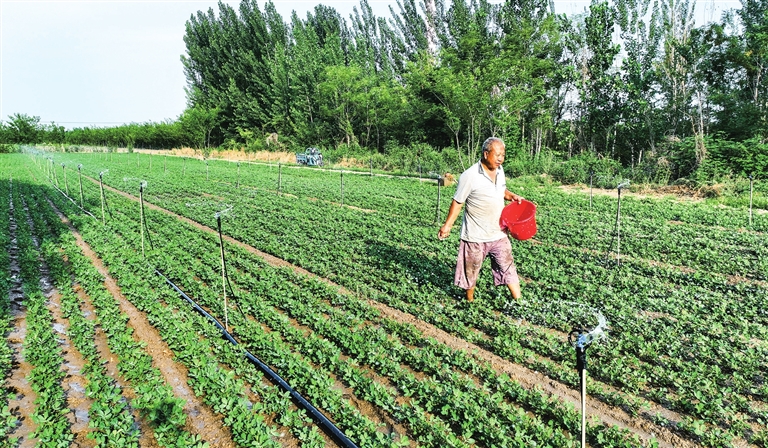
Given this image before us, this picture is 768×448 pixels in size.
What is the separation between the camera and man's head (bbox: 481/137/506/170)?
4.94 meters

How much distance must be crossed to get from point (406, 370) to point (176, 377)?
2.11 meters

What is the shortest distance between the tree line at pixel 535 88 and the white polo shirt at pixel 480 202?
1497 centimetres

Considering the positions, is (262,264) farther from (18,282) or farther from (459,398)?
(459,398)

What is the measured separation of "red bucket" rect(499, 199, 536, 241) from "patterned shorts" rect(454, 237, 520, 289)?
156 mm

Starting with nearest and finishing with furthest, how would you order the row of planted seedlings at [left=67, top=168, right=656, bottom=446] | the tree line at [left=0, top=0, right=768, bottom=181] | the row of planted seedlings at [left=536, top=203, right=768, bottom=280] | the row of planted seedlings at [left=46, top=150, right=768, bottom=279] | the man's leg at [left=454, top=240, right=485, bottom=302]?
the row of planted seedlings at [left=67, top=168, right=656, bottom=446], the man's leg at [left=454, top=240, right=485, bottom=302], the row of planted seedlings at [left=536, top=203, right=768, bottom=280], the row of planted seedlings at [left=46, top=150, right=768, bottom=279], the tree line at [left=0, top=0, right=768, bottom=181]

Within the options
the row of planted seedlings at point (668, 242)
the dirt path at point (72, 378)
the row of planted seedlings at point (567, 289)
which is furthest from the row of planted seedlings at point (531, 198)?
the dirt path at point (72, 378)

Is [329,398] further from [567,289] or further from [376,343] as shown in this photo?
[567,289]

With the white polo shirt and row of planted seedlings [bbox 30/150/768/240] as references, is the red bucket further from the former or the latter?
row of planted seedlings [bbox 30/150/768/240]

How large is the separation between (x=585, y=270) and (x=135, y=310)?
6.26 m

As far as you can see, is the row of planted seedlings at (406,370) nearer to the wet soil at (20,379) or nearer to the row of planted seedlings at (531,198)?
the wet soil at (20,379)

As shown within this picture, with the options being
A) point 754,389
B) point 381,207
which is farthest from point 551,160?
point 754,389

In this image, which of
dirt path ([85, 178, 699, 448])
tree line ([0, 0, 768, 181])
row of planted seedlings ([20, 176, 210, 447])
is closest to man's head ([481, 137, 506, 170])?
dirt path ([85, 178, 699, 448])

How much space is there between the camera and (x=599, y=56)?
23703 millimetres

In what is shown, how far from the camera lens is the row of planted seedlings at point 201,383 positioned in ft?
11.2
